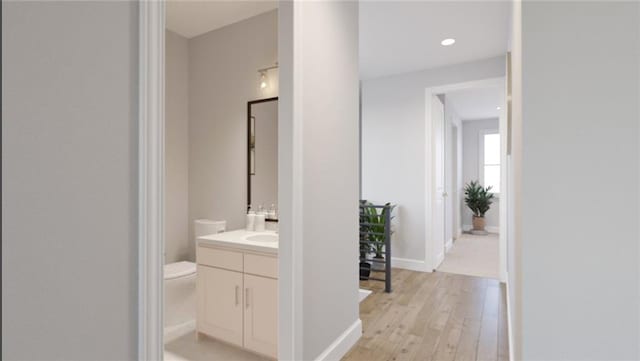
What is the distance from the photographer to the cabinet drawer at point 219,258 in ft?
7.25

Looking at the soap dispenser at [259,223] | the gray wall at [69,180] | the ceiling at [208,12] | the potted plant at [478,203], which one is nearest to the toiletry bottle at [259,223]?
the soap dispenser at [259,223]

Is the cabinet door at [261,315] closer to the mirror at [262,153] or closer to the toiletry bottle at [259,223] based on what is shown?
the toiletry bottle at [259,223]

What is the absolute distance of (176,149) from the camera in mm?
3334

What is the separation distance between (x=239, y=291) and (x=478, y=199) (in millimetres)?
6554

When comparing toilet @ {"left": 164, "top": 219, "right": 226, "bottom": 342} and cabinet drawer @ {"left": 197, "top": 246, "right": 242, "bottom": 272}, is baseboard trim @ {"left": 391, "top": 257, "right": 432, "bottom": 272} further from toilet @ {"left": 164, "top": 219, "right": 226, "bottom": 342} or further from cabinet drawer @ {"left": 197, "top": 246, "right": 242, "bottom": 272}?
cabinet drawer @ {"left": 197, "top": 246, "right": 242, "bottom": 272}

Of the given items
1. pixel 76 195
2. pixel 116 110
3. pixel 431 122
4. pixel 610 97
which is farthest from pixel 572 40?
pixel 431 122

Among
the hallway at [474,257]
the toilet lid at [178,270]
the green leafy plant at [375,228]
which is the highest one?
Answer: the green leafy plant at [375,228]

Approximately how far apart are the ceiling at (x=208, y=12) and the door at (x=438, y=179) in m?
2.41

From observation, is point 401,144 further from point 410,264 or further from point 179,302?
point 179,302

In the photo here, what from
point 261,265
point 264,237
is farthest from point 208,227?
point 261,265

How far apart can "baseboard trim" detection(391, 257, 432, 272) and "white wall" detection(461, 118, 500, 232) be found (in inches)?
159

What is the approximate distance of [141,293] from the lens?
958 mm

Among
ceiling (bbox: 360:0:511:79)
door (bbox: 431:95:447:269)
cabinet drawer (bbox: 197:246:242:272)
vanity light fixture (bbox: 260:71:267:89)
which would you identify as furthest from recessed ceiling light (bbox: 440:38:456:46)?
cabinet drawer (bbox: 197:246:242:272)

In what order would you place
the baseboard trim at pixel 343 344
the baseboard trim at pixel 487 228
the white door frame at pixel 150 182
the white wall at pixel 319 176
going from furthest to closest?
the baseboard trim at pixel 487 228 → the baseboard trim at pixel 343 344 → the white wall at pixel 319 176 → the white door frame at pixel 150 182
